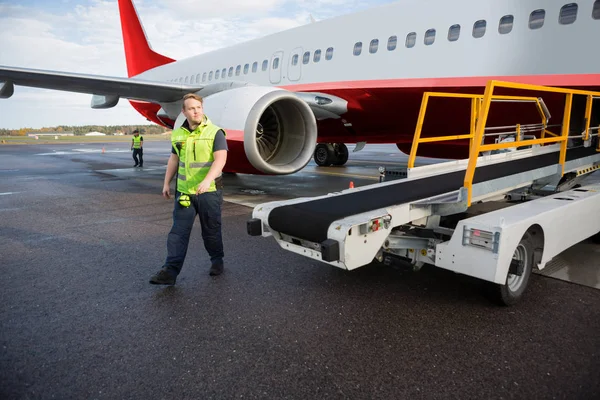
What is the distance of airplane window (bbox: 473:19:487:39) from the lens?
21.7 ft

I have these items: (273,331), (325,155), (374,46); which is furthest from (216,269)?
(325,155)

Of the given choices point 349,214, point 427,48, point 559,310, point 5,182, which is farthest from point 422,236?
point 5,182

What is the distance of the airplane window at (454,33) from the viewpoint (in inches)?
270

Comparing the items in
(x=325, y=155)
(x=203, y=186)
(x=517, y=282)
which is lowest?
(x=517, y=282)

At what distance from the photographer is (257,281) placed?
12.0 feet

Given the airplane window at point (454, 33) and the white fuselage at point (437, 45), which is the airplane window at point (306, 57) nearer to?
the white fuselage at point (437, 45)

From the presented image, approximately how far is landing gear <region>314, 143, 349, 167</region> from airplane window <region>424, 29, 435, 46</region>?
281 inches

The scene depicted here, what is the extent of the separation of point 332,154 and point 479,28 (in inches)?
310

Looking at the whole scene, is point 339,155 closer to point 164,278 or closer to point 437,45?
point 437,45

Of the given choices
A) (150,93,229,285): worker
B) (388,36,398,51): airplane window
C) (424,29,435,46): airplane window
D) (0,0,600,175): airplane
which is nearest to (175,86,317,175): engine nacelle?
(0,0,600,175): airplane

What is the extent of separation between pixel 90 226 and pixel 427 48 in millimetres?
6099

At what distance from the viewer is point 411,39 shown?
24.4 feet

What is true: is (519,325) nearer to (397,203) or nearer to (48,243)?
(397,203)

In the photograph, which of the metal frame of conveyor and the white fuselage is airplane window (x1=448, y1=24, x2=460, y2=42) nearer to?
the white fuselage
